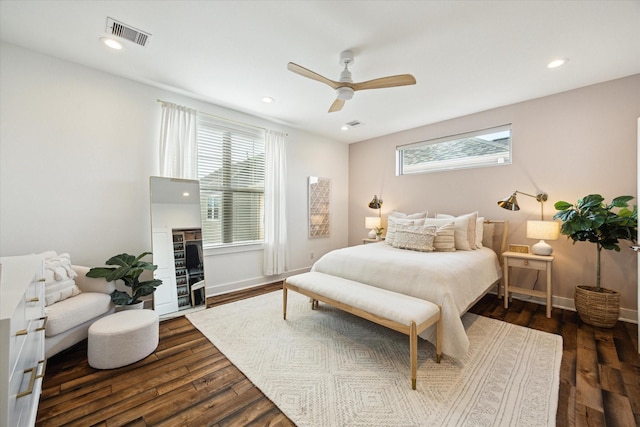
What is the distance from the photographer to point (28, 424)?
1.19m

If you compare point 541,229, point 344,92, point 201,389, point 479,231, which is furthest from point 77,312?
point 541,229

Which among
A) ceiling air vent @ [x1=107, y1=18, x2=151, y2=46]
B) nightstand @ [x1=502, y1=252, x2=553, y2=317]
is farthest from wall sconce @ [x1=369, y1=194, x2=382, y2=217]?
ceiling air vent @ [x1=107, y1=18, x2=151, y2=46]

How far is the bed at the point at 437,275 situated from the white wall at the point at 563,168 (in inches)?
31.5

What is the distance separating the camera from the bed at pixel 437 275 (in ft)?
6.67

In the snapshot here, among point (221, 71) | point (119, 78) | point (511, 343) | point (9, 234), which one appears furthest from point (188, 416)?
point (119, 78)

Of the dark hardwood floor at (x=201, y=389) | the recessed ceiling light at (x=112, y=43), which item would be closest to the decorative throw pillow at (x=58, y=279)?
the dark hardwood floor at (x=201, y=389)

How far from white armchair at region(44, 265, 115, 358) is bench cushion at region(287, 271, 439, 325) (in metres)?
1.74

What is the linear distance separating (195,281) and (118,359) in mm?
1251

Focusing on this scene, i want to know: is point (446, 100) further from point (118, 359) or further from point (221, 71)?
point (118, 359)

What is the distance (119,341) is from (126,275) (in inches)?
27.6

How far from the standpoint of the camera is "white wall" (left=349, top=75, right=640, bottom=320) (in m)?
2.80

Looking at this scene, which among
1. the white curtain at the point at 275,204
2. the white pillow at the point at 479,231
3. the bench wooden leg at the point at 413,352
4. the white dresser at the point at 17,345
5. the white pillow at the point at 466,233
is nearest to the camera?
the white dresser at the point at 17,345

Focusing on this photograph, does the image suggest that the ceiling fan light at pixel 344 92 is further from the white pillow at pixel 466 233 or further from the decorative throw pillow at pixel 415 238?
the white pillow at pixel 466 233

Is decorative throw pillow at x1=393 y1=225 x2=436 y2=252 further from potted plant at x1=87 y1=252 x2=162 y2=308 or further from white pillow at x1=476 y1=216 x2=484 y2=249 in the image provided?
potted plant at x1=87 y1=252 x2=162 y2=308
